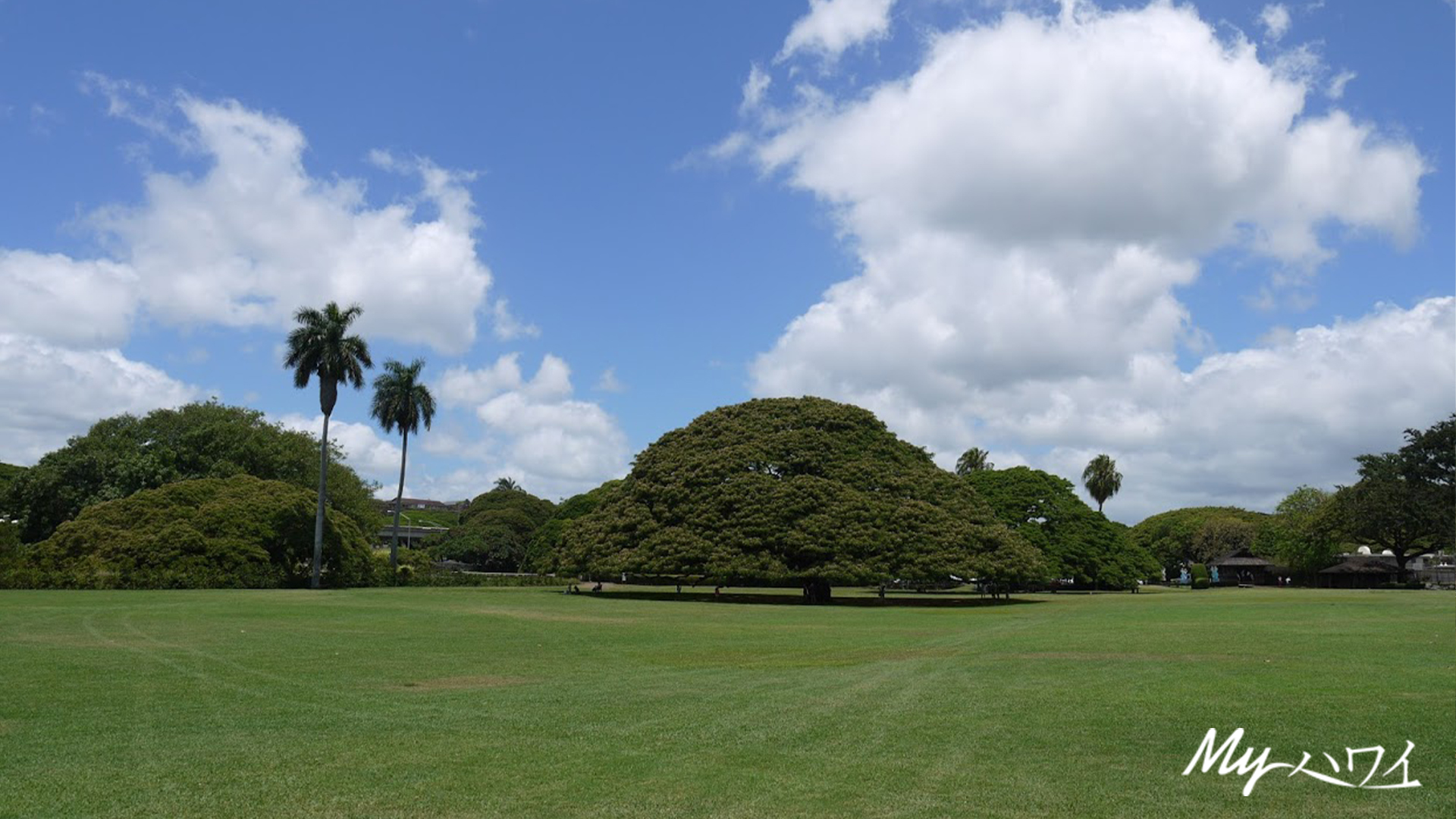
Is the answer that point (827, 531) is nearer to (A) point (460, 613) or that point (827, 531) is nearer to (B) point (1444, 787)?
(A) point (460, 613)

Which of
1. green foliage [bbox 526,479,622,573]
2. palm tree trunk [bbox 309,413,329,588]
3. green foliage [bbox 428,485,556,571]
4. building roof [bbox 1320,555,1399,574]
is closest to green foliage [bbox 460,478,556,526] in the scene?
green foliage [bbox 428,485,556,571]

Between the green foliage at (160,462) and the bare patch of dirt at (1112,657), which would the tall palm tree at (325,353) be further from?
the bare patch of dirt at (1112,657)

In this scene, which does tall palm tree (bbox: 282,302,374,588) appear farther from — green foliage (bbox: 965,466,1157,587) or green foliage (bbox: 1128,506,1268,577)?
green foliage (bbox: 1128,506,1268,577)

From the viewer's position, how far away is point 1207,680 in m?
15.6

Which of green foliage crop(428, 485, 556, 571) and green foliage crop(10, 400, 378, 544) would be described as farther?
green foliage crop(428, 485, 556, 571)

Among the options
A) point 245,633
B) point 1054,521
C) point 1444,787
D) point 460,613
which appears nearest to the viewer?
point 1444,787

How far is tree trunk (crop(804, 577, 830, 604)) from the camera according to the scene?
4734 cm

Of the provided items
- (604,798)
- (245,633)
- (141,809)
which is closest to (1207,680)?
(604,798)

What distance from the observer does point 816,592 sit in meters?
47.9

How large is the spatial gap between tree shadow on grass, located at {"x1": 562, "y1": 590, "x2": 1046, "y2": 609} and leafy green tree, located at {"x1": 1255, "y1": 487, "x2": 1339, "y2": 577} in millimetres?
47545

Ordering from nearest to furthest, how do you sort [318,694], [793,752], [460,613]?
[793,752]
[318,694]
[460,613]

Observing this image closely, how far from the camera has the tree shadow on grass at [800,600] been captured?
45.9 metres

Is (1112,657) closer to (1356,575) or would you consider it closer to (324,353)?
(324,353)

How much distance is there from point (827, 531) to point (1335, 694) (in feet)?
108
